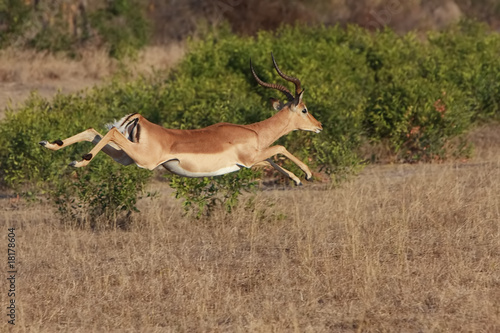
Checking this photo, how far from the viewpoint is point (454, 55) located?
17297 millimetres

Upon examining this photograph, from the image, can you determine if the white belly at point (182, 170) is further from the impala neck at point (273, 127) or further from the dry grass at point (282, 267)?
the dry grass at point (282, 267)

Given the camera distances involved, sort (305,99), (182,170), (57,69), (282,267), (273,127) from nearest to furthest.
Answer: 1. (182,170)
2. (282,267)
3. (273,127)
4. (305,99)
5. (57,69)

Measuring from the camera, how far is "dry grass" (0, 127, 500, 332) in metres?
5.95

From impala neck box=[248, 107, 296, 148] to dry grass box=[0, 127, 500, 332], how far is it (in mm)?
885

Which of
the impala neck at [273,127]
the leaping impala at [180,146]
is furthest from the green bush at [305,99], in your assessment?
the leaping impala at [180,146]

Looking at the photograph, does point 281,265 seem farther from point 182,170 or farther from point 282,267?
point 182,170

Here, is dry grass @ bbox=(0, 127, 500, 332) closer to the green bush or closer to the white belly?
the green bush

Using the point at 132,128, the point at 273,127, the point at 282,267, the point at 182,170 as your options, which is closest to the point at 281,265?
the point at 282,267

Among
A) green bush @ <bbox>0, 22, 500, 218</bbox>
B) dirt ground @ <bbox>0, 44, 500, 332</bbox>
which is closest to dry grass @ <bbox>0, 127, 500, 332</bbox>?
dirt ground @ <bbox>0, 44, 500, 332</bbox>

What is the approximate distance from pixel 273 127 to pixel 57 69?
13193mm

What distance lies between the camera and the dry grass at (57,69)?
59.3ft

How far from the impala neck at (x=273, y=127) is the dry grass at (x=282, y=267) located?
0.89 m

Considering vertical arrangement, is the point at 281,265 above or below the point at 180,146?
below

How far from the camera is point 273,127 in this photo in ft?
24.9
